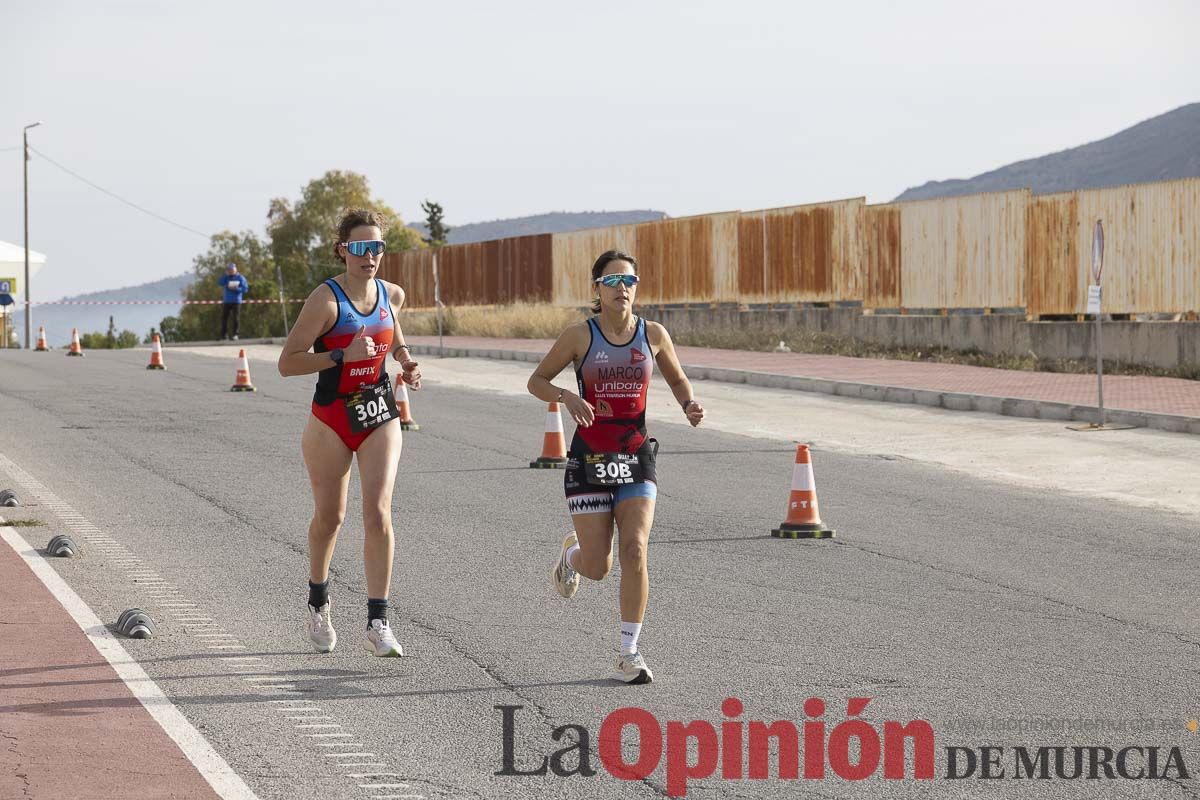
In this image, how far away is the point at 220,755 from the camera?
5598mm

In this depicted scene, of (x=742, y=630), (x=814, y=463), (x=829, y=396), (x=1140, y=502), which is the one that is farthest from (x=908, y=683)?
(x=829, y=396)

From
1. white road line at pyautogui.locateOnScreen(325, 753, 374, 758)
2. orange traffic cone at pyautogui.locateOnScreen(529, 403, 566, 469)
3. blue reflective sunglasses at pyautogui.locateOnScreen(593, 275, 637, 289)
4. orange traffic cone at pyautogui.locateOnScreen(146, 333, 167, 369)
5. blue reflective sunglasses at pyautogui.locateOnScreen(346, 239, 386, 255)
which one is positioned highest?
blue reflective sunglasses at pyautogui.locateOnScreen(346, 239, 386, 255)

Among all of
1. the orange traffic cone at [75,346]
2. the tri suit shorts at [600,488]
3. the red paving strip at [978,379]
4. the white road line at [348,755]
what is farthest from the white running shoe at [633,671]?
the orange traffic cone at [75,346]

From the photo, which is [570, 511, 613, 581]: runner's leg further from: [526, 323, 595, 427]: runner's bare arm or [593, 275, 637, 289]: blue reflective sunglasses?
[593, 275, 637, 289]: blue reflective sunglasses

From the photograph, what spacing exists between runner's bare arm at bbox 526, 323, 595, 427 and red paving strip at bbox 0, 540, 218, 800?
2014 mm

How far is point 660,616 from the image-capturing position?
8109mm

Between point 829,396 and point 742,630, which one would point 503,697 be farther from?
point 829,396

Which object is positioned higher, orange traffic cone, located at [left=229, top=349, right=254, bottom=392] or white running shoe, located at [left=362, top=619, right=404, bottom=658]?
orange traffic cone, located at [left=229, top=349, right=254, bottom=392]

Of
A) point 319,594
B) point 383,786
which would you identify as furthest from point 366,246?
point 383,786

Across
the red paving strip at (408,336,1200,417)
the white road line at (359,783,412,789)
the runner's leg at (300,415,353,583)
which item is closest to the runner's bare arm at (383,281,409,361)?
the runner's leg at (300,415,353,583)

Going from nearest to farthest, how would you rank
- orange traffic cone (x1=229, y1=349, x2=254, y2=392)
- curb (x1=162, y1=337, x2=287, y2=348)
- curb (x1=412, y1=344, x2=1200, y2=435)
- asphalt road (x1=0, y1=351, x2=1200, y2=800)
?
asphalt road (x1=0, y1=351, x2=1200, y2=800) < curb (x1=412, y1=344, x2=1200, y2=435) < orange traffic cone (x1=229, y1=349, x2=254, y2=392) < curb (x1=162, y1=337, x2=287, y2=348)

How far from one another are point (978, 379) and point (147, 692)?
59.9 ft

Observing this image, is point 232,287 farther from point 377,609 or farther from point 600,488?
point 600,488

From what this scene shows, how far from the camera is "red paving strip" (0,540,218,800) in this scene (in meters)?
5.21
